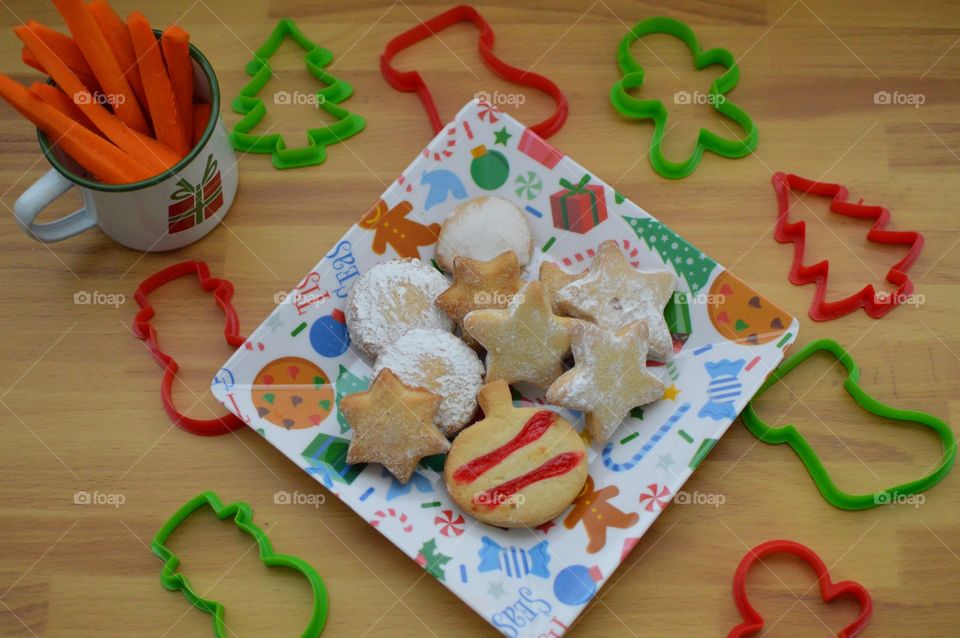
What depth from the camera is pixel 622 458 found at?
1.42 m

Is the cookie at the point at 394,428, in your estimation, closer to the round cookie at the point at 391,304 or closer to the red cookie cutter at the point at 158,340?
the round cookie at the point at 391,304

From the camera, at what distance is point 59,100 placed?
1461mm

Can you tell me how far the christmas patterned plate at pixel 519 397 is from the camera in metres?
1.36

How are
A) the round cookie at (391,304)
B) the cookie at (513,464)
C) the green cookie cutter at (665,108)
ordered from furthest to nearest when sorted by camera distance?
the green cookie cutter at (665,108) → the round cookie at (391,304) → the cookie at (513,464)

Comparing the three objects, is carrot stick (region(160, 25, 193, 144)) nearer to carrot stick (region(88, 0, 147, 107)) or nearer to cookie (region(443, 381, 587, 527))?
carrot stick (region(88, 0, 147, 107))

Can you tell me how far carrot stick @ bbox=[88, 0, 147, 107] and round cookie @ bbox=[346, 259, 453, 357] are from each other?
1.27 ft

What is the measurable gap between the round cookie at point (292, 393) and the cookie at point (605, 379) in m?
0.30

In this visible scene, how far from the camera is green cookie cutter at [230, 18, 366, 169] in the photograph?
5.37 ft

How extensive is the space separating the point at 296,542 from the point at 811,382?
27.4 inches

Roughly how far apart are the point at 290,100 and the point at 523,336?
548mm

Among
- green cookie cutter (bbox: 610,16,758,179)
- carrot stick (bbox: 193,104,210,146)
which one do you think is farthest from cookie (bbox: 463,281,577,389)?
carrot stick (bbox: 193,104,210,146)

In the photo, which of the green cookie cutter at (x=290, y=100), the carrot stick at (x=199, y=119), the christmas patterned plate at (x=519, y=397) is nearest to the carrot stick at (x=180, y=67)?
the carrot stick at (x=199, y=119)

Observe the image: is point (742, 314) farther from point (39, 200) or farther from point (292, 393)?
point (39, 200)

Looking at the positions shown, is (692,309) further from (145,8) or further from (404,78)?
(145,8)
